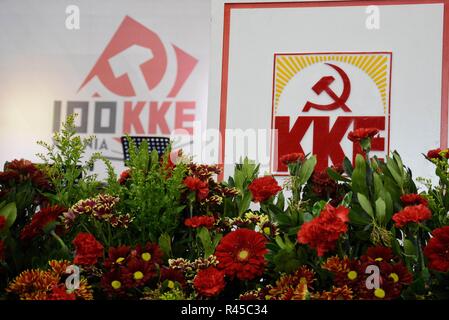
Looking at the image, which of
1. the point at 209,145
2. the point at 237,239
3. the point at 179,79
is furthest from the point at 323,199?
the point at 179,79

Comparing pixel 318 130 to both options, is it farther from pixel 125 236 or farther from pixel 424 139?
pixel 125 236

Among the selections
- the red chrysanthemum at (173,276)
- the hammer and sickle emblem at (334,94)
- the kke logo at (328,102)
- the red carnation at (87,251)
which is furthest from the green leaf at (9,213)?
the hammer and sickle emblem at (334,94)

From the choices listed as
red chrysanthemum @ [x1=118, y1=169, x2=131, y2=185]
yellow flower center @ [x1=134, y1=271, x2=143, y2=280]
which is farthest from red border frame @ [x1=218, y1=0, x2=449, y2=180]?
yellow flower center @ [x1=134, y1=271, x2=143, y2=280]

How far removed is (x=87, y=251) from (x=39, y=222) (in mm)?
128

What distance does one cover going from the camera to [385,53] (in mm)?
3236

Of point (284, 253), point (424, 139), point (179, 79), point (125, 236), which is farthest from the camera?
point (179, 79)

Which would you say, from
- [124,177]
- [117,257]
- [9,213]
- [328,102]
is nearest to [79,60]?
[328,102]

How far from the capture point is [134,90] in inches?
191

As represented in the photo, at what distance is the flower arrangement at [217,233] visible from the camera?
2.66 feet

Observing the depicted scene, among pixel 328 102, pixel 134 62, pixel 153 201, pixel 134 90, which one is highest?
pixel 134 62

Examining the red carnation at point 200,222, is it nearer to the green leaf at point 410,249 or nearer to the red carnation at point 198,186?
the red carnation at point 198,186

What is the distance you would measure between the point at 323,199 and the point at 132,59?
4072 mm

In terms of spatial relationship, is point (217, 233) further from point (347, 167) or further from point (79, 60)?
point (79, 60)

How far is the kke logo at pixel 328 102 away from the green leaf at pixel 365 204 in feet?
7.64
